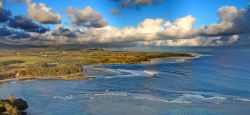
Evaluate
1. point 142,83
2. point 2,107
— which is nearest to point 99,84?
point 142,83

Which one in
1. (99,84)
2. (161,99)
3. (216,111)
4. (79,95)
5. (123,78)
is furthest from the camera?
(123,78)

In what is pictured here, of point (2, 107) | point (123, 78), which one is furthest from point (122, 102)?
point (123, 78)

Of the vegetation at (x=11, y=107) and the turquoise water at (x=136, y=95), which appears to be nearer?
the vegetation at (x=11, y=107)

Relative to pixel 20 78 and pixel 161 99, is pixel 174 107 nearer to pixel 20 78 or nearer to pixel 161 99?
pixel 161 99

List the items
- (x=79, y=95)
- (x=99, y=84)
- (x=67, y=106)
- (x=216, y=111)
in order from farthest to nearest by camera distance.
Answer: (x=99, y=84), (x=79, y=95), (x=67, y=106), (x=216, y=111)

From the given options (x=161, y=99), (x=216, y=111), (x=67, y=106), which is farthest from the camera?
(x=161, y=99)

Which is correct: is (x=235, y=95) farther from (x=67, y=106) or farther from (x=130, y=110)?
(x=67, y=106)

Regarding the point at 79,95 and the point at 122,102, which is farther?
the point at 79,95

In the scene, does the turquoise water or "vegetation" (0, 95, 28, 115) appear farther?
the turquoise water

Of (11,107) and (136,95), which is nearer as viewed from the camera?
(11,107)
